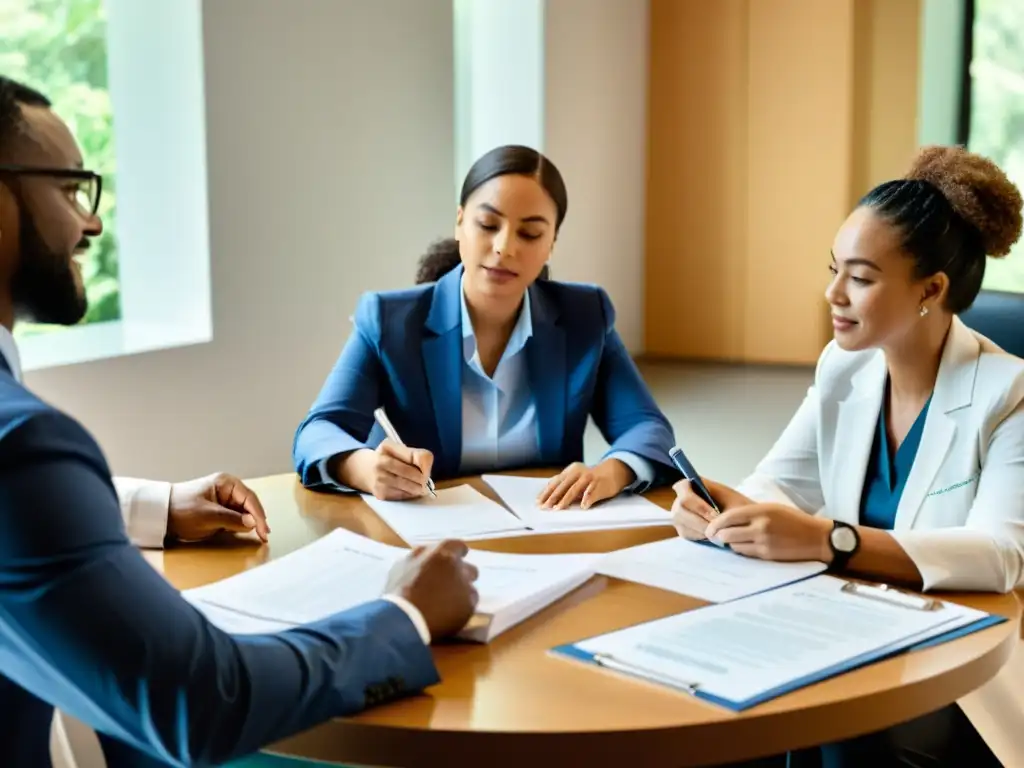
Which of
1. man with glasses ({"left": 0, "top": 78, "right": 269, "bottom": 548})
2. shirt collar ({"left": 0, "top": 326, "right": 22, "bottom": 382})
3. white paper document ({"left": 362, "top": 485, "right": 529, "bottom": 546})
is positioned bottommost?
white paper document ({"left": 362, "top": 485, "right": 529, "bottom": 546})

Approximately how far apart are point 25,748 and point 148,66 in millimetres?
2878

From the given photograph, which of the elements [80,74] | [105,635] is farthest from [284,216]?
[105,635]

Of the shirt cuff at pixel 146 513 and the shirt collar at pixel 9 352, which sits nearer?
the shirt collar at pixel 9 352

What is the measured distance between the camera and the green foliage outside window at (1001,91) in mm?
A: 6051

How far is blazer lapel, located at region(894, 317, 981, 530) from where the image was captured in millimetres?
1935

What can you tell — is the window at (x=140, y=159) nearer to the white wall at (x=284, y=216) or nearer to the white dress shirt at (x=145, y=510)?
the white wall at (x=284, y=216)

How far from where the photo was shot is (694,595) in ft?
5.07

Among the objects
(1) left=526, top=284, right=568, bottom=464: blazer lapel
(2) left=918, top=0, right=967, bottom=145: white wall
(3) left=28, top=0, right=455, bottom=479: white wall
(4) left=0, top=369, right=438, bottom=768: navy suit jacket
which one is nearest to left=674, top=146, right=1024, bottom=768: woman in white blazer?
(1) left=526, top=284, right=568, bottom=464: blazer lapel

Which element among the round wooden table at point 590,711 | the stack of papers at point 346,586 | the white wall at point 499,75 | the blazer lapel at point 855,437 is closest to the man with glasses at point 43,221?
the stack of papers at point 346,586

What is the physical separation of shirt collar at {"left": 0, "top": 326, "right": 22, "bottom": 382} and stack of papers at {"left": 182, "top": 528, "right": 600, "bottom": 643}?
35cm

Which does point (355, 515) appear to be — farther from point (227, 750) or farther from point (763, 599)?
point (227, 750)

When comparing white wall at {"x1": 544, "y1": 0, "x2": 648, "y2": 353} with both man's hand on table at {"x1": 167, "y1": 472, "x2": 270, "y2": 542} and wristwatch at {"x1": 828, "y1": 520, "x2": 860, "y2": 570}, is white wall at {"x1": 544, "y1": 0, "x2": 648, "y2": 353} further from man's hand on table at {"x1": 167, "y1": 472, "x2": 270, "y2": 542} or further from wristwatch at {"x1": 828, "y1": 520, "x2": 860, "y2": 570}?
wristwatch at {"x1": 828, "y1": 520, "x2": 860, "y2": 570}

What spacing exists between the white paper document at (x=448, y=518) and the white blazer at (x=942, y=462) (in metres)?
0.47

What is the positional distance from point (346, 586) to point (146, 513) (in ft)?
1.41
